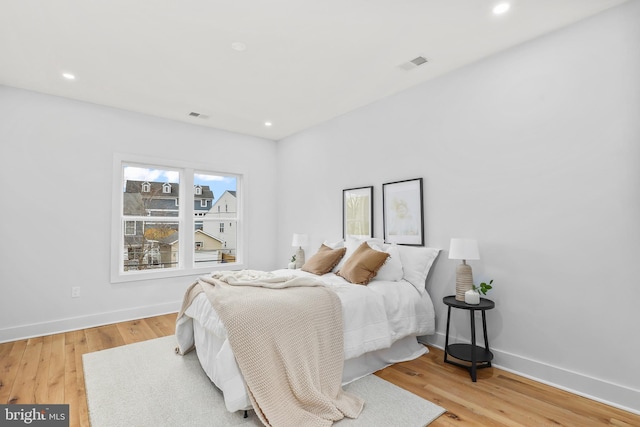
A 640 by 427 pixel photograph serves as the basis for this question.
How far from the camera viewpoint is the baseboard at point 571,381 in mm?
2213

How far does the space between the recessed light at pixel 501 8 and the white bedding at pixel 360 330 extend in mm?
2315

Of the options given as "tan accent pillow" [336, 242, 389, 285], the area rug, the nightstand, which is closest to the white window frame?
the area rug

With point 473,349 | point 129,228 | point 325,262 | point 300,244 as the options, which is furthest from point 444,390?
point 129,228

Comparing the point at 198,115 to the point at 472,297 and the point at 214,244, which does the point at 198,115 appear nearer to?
the point at 214,244

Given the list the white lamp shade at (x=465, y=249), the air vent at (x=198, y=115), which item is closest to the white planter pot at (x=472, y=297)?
the white lamp shade at (x=465, y=249)

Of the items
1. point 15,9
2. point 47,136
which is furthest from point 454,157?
point 47,136

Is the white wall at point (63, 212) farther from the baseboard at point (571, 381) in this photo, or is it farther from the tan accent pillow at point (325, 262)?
the baseboard at point (571, 381)

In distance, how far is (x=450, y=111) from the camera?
3287 millimetres

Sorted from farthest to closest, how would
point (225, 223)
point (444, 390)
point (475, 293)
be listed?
point (225, 223), point (475, 293), point (444, 390)

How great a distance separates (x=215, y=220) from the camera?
518 centimetres

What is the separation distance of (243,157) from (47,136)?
2460 mm

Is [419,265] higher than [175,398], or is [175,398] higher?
[419,265]

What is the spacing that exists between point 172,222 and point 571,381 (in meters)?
4.74

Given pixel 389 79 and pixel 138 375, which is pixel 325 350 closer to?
pixel 138 375
